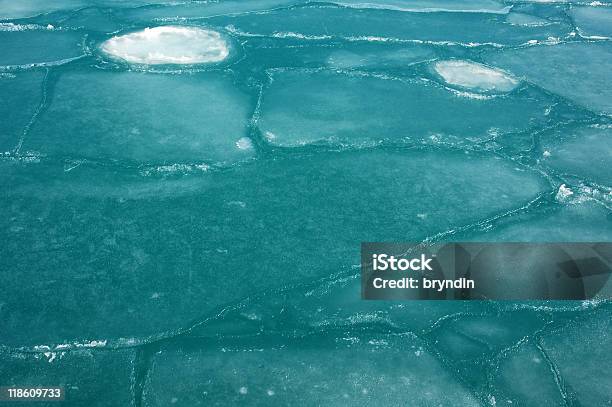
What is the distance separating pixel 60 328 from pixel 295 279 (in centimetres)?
138

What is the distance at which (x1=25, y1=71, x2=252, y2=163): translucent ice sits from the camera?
3.90 metres

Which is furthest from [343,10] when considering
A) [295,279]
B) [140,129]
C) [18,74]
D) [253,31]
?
[295,279]

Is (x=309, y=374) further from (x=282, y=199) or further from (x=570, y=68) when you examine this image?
(x=570, y=68)

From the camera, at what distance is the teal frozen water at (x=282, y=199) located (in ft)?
8.48

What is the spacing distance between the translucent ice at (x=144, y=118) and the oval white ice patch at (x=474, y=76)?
2.18 meters

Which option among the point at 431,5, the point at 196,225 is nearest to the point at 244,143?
the point at 196,225

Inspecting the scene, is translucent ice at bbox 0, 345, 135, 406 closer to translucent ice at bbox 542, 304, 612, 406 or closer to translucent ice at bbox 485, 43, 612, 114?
translucent ice at bbox 542, 304, 612, 406

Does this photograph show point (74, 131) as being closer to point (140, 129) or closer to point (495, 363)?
point (140, 129)

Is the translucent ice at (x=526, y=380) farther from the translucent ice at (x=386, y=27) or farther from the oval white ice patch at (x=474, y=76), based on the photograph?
the translucent ice at (x=386, y=27)

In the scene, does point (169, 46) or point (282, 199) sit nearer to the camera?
point (282, 199)

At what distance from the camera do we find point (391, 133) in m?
4.20

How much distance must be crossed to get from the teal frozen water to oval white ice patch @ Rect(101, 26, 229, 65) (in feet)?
0.10

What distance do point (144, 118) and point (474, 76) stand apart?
133 inches

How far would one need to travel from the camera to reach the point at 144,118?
426cm
